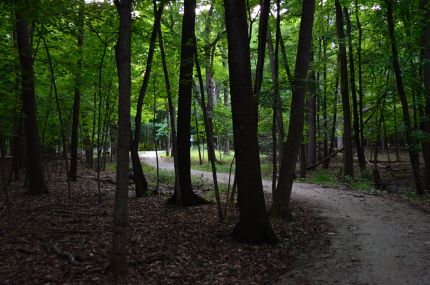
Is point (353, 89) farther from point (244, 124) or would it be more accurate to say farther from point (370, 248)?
point (244, 124)

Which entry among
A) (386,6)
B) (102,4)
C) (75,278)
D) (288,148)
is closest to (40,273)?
(75,278)

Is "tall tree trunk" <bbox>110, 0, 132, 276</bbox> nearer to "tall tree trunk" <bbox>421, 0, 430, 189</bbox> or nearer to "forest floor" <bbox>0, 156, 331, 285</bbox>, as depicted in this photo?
"forest floor" <bbox>0, 156, 331, 285</bbox>

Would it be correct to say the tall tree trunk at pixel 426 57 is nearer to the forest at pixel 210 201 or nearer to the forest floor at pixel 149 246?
the forest at pixel 210 201

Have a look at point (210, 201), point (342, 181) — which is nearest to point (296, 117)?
point (210, 201)

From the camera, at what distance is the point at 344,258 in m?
6.20

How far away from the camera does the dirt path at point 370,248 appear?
17.8 ft

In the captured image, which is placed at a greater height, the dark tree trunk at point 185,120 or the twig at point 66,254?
the dark tree trunk at point 185,120

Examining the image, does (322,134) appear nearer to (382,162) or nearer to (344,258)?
(382,162)

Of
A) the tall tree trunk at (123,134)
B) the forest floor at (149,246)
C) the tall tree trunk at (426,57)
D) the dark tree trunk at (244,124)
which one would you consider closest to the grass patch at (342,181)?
the tall tree trunk at (426,57)

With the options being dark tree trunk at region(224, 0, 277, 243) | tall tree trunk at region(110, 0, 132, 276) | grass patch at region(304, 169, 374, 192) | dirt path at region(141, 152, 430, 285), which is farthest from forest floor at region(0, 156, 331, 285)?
grass patch at region(304, 169, 374, 192)

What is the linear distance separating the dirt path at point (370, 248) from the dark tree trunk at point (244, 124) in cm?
108

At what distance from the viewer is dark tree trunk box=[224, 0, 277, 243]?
6.56 meters

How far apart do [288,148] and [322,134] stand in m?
16.4

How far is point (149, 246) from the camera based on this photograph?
659cm
